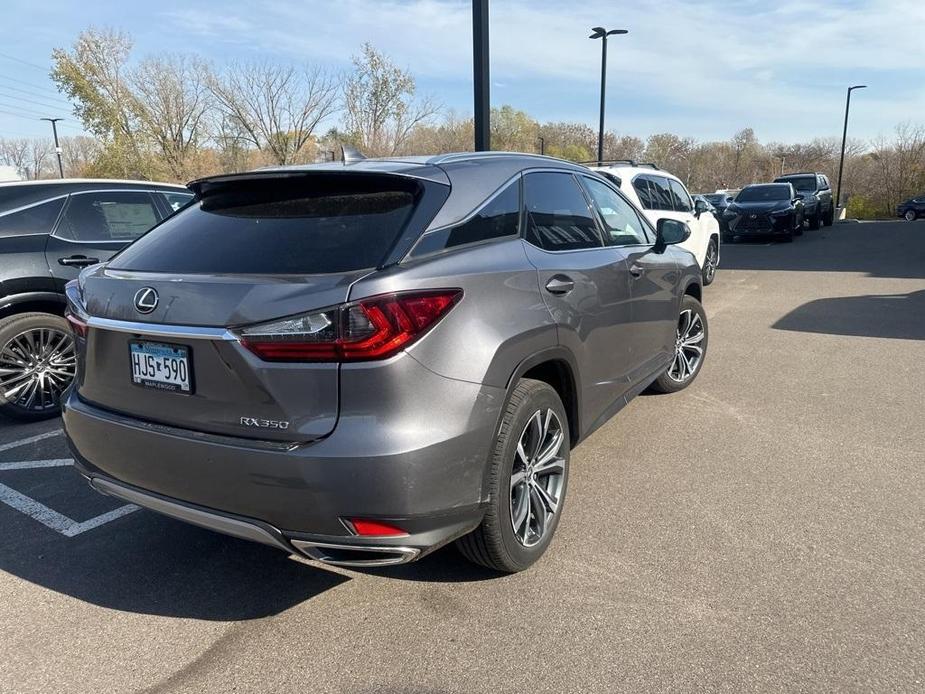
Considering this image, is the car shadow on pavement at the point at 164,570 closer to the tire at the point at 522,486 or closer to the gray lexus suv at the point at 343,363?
the gray lexus suv at the point at 343,363

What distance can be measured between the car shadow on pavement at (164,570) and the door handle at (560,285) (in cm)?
159

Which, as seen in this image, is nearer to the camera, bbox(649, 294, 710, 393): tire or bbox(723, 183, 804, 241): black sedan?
bbox(649, 294, 710, 393): tire

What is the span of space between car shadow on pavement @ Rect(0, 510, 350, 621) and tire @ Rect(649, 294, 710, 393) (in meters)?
3.29

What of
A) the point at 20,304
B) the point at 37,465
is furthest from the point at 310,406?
the point at 20,304

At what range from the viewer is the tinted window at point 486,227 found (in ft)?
8.12

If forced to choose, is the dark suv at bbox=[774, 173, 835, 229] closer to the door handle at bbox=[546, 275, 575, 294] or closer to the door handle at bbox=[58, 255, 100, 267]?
the door handle at bbox=[546, 275, 575, 294]

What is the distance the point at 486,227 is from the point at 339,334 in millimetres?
926

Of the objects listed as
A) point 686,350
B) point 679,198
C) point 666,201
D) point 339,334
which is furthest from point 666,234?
point 679,198

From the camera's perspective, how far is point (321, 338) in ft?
7.14

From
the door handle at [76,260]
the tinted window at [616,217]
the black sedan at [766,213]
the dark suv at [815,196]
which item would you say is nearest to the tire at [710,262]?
the tinted window at [616,217]

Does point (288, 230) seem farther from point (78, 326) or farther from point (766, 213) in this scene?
point (766, 213)

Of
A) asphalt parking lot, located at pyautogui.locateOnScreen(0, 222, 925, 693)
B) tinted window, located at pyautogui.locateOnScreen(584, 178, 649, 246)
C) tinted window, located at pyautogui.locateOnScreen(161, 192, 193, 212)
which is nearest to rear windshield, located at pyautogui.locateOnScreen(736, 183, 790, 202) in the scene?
asphalt parking lot, located at pyautogui.locateOnScreen(0, 222, 925, 693)

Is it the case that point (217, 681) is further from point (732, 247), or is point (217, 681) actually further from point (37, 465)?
point (732, 247)

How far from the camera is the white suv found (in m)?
8.73
